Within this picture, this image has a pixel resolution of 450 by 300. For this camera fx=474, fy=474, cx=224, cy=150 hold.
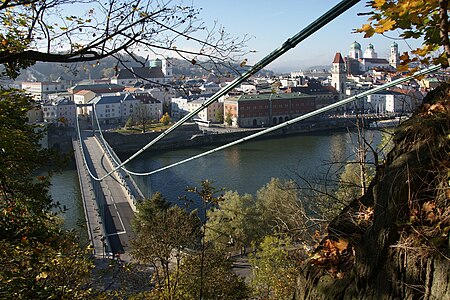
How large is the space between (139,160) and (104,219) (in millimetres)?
5958

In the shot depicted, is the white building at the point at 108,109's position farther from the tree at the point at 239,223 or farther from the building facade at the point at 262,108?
the tree at the point at 239,223

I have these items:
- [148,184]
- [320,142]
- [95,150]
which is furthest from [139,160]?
[320,142]

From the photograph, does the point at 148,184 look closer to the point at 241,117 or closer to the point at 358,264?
the point at 358,264

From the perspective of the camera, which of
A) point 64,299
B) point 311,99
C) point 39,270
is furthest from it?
point 311,99

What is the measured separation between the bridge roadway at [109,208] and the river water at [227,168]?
27 centimetres

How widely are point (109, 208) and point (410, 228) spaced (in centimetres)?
808

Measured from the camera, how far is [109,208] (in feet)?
27.7

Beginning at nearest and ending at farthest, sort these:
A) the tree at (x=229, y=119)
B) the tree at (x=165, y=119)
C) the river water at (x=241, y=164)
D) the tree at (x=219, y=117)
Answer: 1. the river water at (x=241, y=164)
2. the tree at (x=165, y=119)
3. the tree at (x=229, y=119)
4. the tree at (x=219, y=117)

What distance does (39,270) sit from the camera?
1.49m

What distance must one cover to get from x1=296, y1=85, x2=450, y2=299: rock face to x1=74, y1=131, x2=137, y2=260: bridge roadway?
4.31 meters

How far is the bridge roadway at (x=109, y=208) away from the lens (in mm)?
6488

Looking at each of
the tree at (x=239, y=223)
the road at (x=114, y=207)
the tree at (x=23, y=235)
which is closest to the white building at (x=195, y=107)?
the road at (x=114, y=207)

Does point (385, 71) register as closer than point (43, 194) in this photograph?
Yes

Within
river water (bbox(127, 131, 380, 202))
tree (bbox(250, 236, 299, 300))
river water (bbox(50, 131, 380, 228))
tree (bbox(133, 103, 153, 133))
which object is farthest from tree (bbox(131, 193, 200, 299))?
tree (bbox(133, 103, 153, 133))
